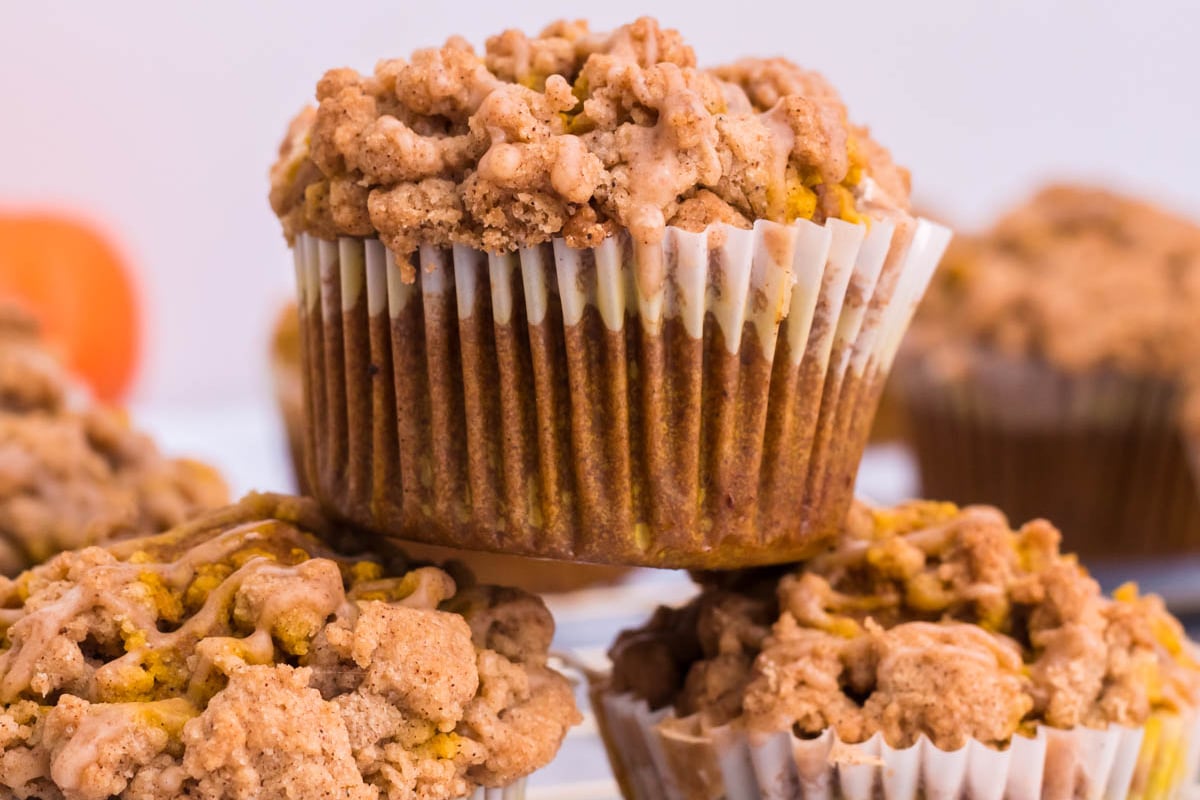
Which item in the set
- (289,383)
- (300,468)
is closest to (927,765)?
(300,468)

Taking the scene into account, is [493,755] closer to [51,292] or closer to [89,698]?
[89,698]

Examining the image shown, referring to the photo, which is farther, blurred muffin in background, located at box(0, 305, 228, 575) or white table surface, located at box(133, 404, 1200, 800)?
white table surface, located at box(133, 404, 1200, 800)

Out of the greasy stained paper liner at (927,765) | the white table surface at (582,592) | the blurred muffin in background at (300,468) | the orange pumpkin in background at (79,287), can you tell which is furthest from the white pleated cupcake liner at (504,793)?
the orange pumpkin in background at (79,287)

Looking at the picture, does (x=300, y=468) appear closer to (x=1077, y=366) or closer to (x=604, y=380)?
(x=1077, y=366)

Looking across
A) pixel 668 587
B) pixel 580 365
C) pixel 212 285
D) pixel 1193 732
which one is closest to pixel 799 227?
pixel 580 365

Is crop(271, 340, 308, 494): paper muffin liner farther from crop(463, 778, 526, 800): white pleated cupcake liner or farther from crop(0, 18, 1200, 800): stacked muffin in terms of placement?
crop(463, 778, 526, 800): white pleated cupcake liner

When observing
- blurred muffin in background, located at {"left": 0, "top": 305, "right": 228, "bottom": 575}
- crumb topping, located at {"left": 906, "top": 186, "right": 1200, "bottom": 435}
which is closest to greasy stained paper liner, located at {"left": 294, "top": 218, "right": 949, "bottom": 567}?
blurred muffin in background, located at {"left": 0, "top": 305, "right": 228, "bottom": 575}

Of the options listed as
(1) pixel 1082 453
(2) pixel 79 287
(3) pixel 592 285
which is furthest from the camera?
(2) pixel 79 287
